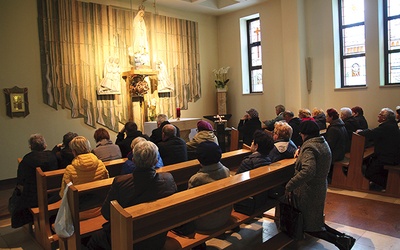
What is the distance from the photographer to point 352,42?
7.79 m

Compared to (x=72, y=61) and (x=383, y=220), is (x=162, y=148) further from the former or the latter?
(x=72, y=61)

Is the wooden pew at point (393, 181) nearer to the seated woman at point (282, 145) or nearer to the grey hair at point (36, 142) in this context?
the seated woman at point (282, 145)

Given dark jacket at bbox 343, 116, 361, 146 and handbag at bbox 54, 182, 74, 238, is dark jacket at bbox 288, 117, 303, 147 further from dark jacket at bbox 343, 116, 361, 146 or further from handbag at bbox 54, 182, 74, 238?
handbag at bbox 54, 182, 74, 238

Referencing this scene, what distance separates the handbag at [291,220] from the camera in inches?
120

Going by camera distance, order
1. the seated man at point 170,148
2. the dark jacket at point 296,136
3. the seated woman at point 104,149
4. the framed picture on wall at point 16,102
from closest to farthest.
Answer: the seated man at point 170,148, the seated woman at point 104,149, the dark jacket at point 296,136, the framed picture on wall at point 16,102

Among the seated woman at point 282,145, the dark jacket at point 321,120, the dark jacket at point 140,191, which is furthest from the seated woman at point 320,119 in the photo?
the dark jacket at point 140,191

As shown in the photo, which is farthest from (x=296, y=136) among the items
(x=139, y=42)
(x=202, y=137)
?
(x=139, y=42)

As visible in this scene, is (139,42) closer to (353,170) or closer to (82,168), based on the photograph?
(82,168)

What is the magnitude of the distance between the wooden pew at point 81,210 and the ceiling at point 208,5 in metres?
6.33

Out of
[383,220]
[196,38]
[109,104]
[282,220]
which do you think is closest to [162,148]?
[282,220]

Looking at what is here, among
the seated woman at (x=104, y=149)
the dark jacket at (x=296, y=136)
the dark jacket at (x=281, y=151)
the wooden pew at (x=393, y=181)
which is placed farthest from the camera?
the dark jacket at (x=296, y=136)

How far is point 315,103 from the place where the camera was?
27.2 ft

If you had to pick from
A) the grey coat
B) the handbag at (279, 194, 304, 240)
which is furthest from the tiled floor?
the grey coat

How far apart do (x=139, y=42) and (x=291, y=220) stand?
576 cm
